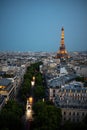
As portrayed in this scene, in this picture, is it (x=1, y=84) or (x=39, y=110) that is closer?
(x=39, y=110)

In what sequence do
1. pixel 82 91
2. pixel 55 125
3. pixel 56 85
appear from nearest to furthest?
pixel 55 125 < pixel 82 91 < pixel 56 85

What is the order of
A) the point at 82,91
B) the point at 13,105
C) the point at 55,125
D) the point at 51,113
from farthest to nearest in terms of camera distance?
the point at 82,91
the point at 13,105
the point at 51,113
the point at 55,125

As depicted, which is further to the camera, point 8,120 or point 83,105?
point 83,105

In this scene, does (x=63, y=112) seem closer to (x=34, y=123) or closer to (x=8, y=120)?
(x=34, y=123)

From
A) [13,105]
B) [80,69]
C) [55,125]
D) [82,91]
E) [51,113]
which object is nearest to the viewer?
[55,125]

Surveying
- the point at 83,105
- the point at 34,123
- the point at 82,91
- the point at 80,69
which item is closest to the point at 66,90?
the point at 82,91

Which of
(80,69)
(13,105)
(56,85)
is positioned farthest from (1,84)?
(80,69)

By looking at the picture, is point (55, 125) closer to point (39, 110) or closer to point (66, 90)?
point (39, 110)

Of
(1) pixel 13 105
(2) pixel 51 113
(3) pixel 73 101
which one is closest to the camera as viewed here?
(2) pixel 51 113
